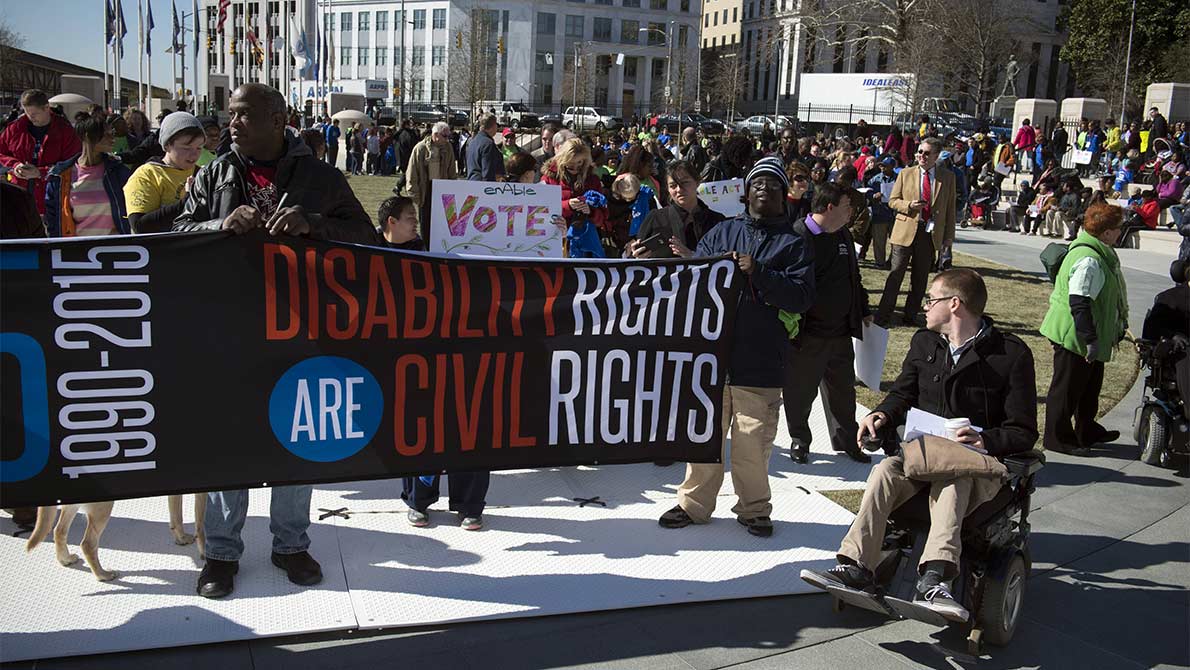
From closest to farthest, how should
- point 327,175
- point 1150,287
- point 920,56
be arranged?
point 327,175
point 1150,287
point 920,56

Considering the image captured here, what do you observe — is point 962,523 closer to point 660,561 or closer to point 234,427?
point 660,561

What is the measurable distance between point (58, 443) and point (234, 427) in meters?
0.67

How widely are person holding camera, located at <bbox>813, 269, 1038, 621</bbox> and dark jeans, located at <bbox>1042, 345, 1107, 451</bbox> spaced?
3.15 meters

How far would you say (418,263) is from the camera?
464 centimetres

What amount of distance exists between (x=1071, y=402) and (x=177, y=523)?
6.21 meters

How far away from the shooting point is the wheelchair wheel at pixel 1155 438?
7.51m

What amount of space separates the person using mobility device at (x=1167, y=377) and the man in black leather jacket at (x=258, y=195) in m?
5.83

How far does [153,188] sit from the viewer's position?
600 cm

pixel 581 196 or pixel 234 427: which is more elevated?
pixel 581 196

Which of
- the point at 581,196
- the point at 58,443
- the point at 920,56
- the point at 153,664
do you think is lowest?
the point at 153,664

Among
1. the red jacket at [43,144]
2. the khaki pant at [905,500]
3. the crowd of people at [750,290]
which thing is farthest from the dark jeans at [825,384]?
the red jacket at [43,144]

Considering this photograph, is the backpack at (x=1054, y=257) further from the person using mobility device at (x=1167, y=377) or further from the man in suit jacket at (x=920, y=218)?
the man in suit jacket at (x=920, y=218)

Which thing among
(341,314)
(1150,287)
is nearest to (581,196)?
(341,314)

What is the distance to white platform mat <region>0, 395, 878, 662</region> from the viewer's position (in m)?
4.48
